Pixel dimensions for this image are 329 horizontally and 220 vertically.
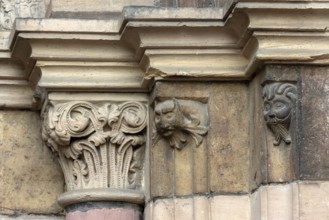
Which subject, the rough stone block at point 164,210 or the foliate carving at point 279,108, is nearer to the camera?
the foliate carving at point 279,108

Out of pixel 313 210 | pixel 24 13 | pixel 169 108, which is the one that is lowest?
pixel 313 210

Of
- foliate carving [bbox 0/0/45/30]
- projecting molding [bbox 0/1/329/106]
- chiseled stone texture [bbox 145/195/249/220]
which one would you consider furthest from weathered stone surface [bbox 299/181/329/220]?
foliate carving [bbox 0/0/45/30]

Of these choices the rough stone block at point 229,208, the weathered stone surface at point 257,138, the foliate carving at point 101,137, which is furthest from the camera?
the foliate carving at point 101,137

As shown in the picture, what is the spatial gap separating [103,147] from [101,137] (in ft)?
0.13

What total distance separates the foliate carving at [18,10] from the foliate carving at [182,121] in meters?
0.74

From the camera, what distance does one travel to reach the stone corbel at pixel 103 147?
625cm

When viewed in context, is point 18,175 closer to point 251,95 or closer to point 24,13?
point 24,13

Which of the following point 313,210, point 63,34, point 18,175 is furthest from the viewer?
point 18,175

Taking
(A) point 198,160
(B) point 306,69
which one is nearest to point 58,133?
(A) point 198,160

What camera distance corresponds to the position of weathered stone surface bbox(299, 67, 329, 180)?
228 inches

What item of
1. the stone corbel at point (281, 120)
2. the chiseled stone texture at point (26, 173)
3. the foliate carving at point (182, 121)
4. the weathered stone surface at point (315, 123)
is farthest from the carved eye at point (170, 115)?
the chiseled stone texture at point (26, 173)

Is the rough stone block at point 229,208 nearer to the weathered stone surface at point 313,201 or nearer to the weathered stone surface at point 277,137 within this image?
the weathered stone surface at point 277,137

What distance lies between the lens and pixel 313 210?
18.9 ft

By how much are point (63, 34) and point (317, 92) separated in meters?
0.91
